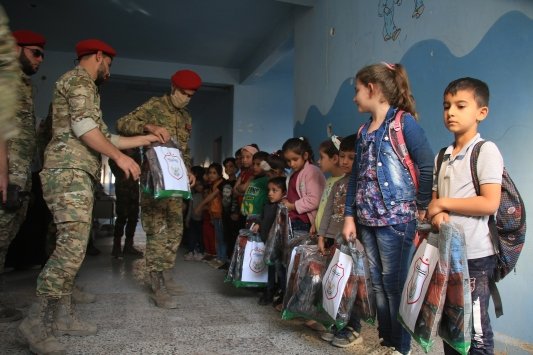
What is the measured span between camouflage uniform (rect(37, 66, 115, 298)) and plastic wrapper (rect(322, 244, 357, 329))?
1.22m

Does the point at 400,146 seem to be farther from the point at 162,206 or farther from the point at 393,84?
the point at 162,206

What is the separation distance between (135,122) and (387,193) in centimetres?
183

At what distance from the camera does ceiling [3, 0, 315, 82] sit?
5.64 m

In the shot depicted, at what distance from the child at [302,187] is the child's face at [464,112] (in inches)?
51.0

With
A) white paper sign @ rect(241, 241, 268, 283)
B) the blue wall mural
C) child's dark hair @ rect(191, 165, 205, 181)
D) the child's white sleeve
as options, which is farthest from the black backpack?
child's dark hair @ rect(191, 165, 205, 181)

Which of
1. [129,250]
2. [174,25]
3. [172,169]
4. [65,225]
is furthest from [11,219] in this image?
[174,25]

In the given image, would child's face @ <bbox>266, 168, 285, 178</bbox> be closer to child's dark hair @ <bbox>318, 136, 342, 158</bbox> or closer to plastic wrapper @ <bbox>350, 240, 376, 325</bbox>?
child's dark hair @ <bbox>318, 136, 342, 158</bbox>

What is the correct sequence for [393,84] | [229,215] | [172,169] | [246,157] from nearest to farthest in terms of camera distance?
1. [393,84]
2. [172,169]
3. [246,157]
4. [229,215]

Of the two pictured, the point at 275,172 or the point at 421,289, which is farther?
the point at 275,172

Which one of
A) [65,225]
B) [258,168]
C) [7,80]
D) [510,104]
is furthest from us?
[258,168]

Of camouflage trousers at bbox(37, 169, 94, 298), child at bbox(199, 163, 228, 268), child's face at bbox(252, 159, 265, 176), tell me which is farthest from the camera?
child at bbox(199, 163, 228, 268)

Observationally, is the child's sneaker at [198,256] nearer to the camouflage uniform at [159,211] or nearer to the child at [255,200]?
the child at [255,200]

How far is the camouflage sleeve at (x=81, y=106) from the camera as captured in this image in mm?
2119

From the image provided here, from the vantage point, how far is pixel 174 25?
247 inches
